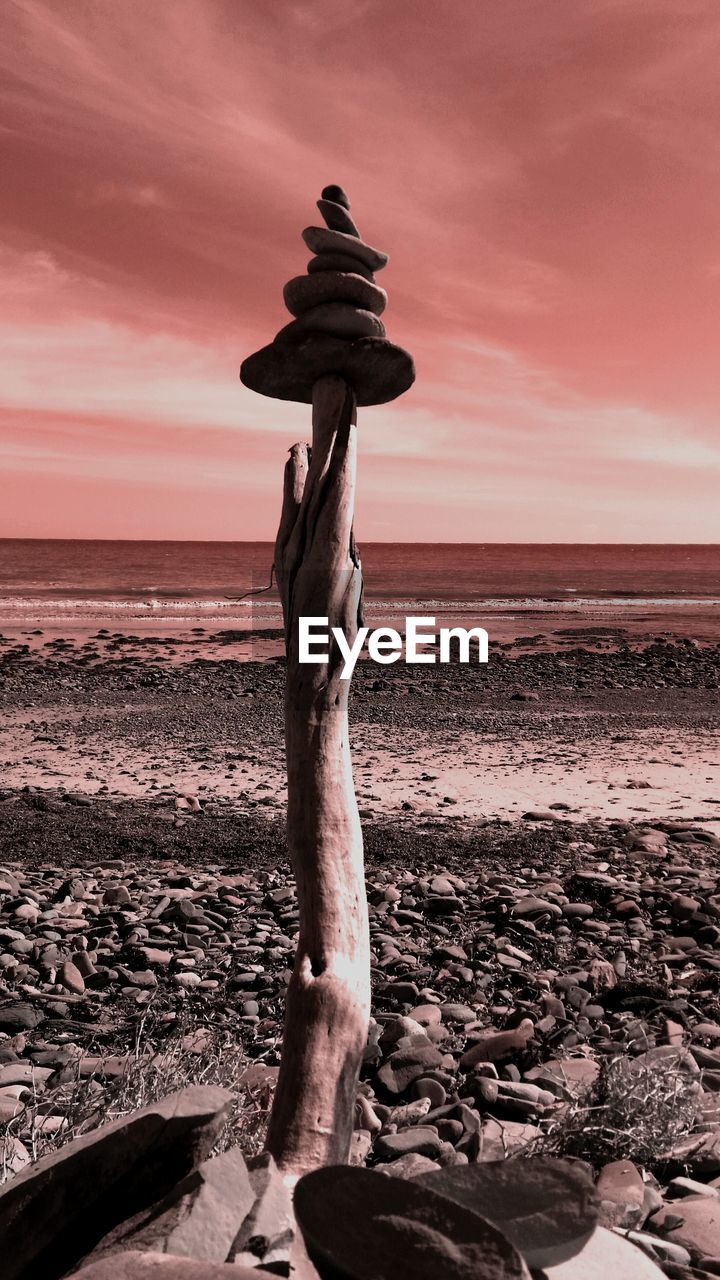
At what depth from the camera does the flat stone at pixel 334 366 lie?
406 cm

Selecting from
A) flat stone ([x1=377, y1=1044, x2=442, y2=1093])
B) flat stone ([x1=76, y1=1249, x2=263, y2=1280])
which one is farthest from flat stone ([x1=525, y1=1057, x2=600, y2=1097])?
flat stone ([x1=76, y1=1249, x2=263, y2=1280])

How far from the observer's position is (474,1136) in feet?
14.4

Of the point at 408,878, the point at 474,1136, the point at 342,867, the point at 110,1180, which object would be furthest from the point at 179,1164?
the point at 408,878

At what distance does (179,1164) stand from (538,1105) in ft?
7.73

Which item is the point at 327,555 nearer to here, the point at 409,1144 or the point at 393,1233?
the point at 393,1233

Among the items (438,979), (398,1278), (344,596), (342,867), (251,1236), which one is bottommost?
(438,979)

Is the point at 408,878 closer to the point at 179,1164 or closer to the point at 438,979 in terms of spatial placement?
the point at 438,979

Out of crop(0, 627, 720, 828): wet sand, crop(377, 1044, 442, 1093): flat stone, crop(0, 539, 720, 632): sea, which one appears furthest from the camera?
crop(0, 539, 720, 632): sea

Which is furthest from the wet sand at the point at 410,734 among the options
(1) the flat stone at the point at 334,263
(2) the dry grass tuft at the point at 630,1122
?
(1) the flat stone at the point at 334,263

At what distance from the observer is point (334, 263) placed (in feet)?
13.5

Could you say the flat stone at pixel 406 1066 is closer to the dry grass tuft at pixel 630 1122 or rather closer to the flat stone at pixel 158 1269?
the dry grass tuft at pixel 630 1122

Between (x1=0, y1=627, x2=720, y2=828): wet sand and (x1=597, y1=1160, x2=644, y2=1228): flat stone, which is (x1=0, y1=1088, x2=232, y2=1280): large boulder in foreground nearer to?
(x1=597, y1=1160, x2=644, y2=1228): flat stone

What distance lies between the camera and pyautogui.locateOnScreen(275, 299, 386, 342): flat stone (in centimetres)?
405

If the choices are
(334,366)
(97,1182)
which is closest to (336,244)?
(334,366)
